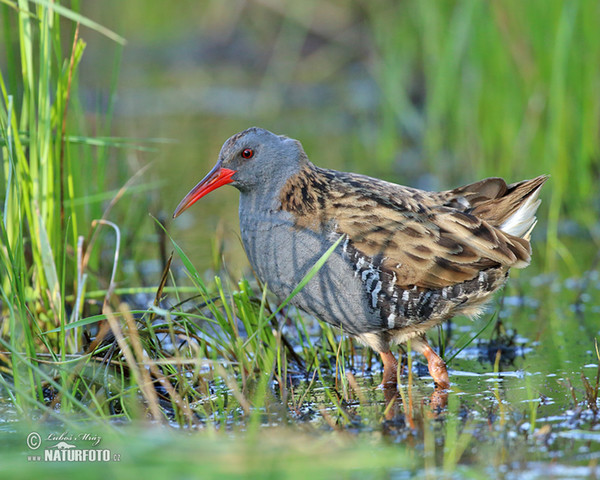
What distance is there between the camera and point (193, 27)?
53.0 feet

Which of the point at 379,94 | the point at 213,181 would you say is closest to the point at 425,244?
the point at 213,181

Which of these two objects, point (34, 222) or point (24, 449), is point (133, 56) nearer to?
point (34, 222)

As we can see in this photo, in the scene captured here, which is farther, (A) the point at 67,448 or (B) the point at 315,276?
(B) the point at 315,276

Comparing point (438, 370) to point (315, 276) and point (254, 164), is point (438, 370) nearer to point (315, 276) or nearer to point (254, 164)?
point (315, 276)

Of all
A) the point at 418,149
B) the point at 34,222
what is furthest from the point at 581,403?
the point at 418,149

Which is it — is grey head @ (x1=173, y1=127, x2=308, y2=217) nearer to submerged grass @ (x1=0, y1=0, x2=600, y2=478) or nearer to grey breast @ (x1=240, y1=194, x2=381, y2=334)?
grey breast @ (x1=240, y1=194, x2=381, y2=334)

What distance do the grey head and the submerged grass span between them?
19.4 inches

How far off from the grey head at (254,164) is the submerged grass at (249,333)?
1.62ft

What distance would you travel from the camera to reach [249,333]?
12.8 feet

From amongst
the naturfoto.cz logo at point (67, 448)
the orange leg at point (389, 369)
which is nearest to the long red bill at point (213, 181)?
the orange leg at point (389, 369)

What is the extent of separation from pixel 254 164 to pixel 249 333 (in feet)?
2.82

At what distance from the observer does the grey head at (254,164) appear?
13.7 feet

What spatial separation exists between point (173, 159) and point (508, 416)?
6.88m

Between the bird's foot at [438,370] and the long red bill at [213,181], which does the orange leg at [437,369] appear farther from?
the long red bill at [213,181]
